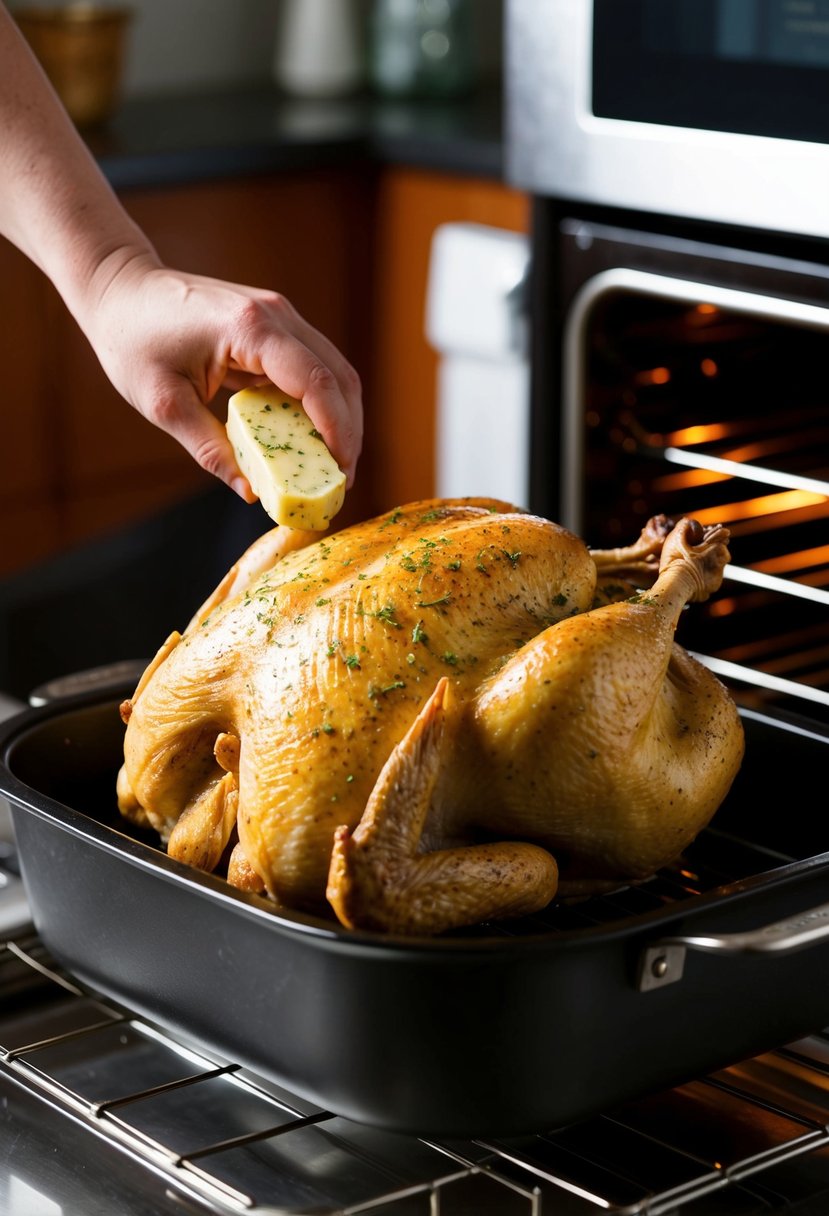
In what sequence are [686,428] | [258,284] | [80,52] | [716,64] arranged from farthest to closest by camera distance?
[258,284] < [80,52] < [686,428] < [716,64]

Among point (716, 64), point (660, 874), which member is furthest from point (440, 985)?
point (716, 64)

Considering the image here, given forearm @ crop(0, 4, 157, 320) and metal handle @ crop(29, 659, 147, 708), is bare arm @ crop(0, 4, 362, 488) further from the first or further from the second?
metal handle @ crop(29, 659, 147, 708)

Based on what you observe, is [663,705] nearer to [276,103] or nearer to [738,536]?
[738,536]

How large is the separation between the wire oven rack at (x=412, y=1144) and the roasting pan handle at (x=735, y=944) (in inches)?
4.0

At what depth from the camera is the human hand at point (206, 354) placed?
104cm

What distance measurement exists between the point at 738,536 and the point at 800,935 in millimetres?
836

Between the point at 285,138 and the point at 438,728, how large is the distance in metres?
2.25

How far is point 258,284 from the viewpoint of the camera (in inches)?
122

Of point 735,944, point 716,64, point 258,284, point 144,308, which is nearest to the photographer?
point 735,944

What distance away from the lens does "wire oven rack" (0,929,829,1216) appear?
2.77ft

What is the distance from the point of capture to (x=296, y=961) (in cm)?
81

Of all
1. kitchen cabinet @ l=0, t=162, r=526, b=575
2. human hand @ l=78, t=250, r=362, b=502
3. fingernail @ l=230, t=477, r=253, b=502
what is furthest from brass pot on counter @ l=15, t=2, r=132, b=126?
fingernail @ l=230, t=477, r=253, b=502

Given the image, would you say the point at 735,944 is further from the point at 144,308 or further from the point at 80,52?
the point at 80,52

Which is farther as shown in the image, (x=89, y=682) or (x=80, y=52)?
(x=80, y=52)
